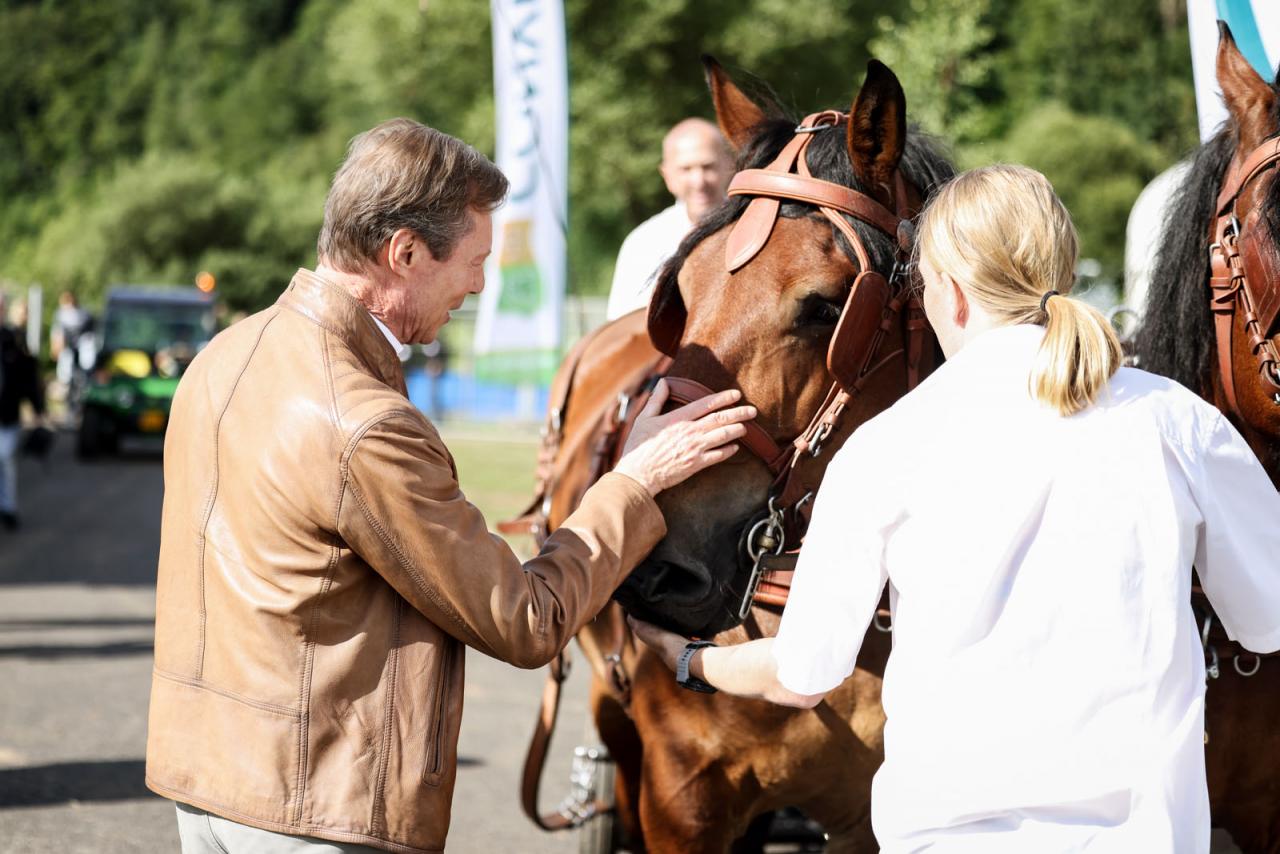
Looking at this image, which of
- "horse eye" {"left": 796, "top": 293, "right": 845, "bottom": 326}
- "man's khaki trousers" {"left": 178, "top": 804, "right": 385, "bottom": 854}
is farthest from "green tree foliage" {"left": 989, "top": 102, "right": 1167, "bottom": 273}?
"man's khaki trousers" {"left": 178, "top": 804, "right": 385, "bottom": 854}

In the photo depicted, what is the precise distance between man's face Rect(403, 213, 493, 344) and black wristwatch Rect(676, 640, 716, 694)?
2.51 ft

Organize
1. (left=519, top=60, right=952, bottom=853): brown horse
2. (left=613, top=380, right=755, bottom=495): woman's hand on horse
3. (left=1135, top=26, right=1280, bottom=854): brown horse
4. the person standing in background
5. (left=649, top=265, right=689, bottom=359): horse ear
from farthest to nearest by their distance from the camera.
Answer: the person standing in background
(left=649, top=265, right=689, bottom=359): horse ear
(left=1135, top=26, right=1280, bottom=854): brown horse
(left=519, top=60, right=952, bottom=853): brown horse
(left=613, top=380, right=755, bottom=495): woman's hand on horse

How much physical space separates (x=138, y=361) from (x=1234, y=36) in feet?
59.1

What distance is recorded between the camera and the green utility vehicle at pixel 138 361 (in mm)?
18688

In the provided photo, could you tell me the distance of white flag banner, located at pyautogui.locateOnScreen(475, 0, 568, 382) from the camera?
9.69 metres

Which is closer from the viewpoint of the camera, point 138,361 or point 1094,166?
point 138,361

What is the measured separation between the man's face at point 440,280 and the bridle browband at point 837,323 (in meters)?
0.49

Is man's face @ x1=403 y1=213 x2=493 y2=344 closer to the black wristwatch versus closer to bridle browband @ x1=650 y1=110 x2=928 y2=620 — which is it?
bridle browband @ x1=650 y1=110 x2=928 y2=620

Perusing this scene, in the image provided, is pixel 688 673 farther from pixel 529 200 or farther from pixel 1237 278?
pixel 529 200

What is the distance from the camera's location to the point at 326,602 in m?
1.98

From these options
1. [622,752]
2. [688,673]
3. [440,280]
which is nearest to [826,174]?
[440,280]

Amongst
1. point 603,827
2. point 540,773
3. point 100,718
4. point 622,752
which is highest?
point 622,752

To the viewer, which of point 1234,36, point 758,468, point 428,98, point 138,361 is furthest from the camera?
point 428,98

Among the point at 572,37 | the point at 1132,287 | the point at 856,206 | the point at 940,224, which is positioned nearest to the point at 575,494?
the point at 856,206
